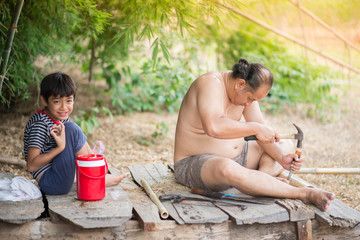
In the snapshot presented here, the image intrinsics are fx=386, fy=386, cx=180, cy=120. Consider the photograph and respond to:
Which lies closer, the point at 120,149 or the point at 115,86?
the point at 120,149

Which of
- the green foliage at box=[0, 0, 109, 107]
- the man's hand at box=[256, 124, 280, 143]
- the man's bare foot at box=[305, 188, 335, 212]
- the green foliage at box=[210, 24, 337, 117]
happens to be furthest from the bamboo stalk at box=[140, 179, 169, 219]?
the green foliage at box=[210, 24, 337, 117]

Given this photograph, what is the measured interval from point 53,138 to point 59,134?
0.12m

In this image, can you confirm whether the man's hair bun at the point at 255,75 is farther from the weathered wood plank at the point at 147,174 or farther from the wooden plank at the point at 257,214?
the weathered wood plank at the point at 147,174

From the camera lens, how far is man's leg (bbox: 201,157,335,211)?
8.59 feet

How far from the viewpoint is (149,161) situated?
4543 millimetres

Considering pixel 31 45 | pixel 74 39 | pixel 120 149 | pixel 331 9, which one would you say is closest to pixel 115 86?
pixel 74 39

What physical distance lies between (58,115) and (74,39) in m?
2.95

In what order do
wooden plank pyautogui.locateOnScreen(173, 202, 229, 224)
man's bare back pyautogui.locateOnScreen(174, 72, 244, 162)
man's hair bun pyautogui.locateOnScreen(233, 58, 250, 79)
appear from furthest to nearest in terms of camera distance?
1. man's bare back pyautogui.locateOnScreen(174, 72, 244, 162)
2. man's hair bun pyautogui.locateOnScreen(233, 58, 250, 79)
3. wooden plank pyautogui.locateOnScreen(173, 202, 229, 224)

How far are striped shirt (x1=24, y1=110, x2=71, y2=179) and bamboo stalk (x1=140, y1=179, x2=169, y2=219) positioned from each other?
710 millimetres

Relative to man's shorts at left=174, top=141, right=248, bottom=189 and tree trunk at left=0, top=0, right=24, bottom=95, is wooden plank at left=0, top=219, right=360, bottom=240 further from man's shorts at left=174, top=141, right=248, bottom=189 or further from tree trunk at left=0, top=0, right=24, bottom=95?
tree trunk at left=0, top=0, right=24, bottom=95

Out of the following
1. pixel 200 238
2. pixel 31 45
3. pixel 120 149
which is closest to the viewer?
pixel 200 238

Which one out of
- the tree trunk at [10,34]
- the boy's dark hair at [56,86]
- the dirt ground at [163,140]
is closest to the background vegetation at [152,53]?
the dirt ground at [163,140]

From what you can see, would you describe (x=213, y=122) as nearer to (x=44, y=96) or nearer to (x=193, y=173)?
(x=193, y=173)

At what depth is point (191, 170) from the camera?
2.91 meters
